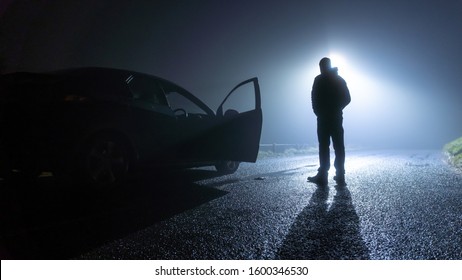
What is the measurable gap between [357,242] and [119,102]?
118 inches

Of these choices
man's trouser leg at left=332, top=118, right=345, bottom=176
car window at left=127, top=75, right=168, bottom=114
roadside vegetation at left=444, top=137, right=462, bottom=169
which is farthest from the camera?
roadside vegetation at left=444, top=137, right=462, bottom=169

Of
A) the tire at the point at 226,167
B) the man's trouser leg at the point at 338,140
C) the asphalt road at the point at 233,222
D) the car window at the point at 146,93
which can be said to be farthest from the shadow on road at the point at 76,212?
the man's trouser leg at the point at 338,140

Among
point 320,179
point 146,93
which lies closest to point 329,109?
point 320,179

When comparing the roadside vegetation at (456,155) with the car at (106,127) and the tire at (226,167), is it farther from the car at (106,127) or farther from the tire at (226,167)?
the car at (106,127)

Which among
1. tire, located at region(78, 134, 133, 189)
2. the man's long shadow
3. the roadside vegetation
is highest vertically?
tire, located at region(78, 134, 133, 189)

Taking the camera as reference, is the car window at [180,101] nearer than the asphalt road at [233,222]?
No

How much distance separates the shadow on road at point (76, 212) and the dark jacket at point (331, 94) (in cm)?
199

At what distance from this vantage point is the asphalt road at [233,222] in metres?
2.00

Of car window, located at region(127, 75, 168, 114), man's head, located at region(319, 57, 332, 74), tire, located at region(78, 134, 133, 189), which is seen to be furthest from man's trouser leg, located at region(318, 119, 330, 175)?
tire, located at region(78, 134, 133, 189)

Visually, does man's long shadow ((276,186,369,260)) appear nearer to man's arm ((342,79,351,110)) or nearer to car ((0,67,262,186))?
man's arm ((342,79,351,110))

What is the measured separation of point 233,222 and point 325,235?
74 cm

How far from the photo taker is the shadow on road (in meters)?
2.12

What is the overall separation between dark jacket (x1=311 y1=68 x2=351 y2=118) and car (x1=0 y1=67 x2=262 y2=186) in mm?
953
